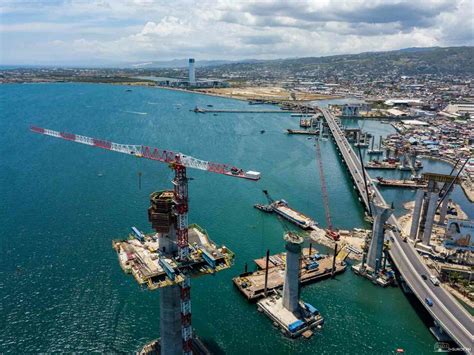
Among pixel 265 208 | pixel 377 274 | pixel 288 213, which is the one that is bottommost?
pixel 377 274

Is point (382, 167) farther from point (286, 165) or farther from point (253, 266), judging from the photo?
point (253, 266)

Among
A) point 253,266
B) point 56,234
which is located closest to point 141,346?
point 253,266

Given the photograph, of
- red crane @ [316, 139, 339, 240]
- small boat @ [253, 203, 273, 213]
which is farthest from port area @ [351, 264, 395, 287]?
small boat @ [253, 203, 273, 213]

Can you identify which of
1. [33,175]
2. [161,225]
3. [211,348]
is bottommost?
[211,348]

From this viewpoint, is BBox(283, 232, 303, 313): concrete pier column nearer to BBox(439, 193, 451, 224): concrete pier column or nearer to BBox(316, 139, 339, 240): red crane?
BBox(316, 139, 339, 240): red crane

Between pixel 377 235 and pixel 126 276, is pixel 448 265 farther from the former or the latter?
pixel 126 276

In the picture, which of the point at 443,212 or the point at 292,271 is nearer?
the point at 292,271

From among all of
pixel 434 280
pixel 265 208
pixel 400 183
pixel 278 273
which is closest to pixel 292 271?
pixel 278 273
